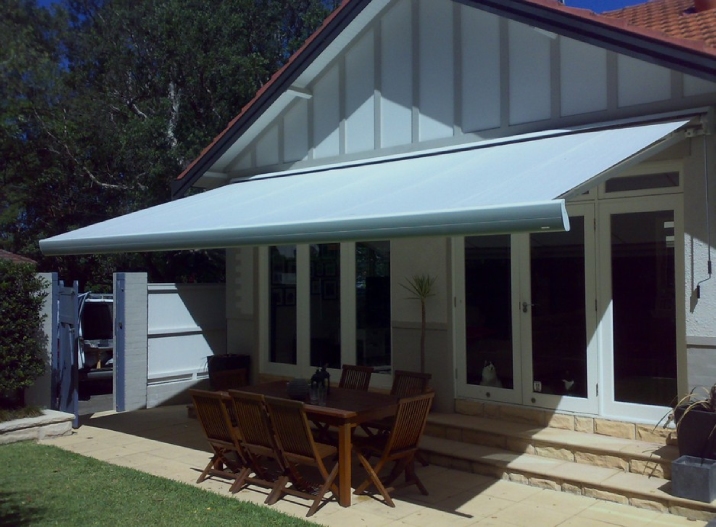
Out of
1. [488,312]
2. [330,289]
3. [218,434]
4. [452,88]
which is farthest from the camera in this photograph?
[330,289]

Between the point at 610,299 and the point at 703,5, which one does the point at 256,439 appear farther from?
the point at 703,5

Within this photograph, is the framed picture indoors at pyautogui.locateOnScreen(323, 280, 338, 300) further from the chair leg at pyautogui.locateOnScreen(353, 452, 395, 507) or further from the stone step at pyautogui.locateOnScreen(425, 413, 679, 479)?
the chair leg at pyautogui.locateOnScreen(353, 452, 395, 507)

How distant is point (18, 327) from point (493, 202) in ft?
24.4

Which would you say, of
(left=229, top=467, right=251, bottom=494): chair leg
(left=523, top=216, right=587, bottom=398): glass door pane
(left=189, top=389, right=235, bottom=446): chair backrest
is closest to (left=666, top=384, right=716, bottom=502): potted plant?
(left=523, top=216, right=587, bottom=398): glass door pane

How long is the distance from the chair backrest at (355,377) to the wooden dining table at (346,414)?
129 centimetres

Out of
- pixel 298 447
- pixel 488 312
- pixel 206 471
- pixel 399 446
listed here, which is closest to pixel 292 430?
pixel 298 447

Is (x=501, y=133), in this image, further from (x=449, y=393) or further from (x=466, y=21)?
(x=449, y=393)

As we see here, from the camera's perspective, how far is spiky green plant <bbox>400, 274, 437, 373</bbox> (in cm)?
947

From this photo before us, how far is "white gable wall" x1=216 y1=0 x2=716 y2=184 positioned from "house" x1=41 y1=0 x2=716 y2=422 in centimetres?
3

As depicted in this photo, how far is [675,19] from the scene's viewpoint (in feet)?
30.0

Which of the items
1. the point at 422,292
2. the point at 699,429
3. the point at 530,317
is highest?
the point at 422,292

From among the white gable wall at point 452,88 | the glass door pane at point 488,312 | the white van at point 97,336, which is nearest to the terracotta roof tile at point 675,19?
the white gable wall at point 452,88

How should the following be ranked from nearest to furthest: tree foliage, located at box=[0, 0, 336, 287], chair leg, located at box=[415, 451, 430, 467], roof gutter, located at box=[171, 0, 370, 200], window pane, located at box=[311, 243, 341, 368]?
1. chair leg, located at box=[415, 451, 430, 467]
2. roof gutter, located at box=[171, 0, 370, 200]
3. window pane, located at box=[311, 243, 341, 368]
4. tree foliage, located at box=[0, 0, 336, 287]

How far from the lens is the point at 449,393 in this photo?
9.38 m
